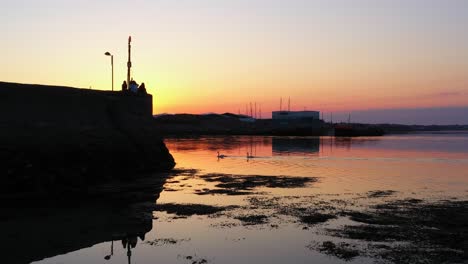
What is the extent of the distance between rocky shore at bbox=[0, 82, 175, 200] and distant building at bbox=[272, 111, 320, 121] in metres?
136

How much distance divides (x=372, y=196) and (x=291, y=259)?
1183cm

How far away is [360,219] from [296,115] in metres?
157

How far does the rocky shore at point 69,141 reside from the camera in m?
25.0

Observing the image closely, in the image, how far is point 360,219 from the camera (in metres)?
17.7

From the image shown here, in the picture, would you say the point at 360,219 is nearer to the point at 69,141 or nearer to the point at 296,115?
the point at 69,141

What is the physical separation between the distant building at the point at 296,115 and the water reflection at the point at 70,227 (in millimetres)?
151805

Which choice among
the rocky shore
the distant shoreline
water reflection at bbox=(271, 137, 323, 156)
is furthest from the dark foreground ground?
the distant shoreline

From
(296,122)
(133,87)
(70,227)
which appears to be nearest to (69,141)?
(133,87)

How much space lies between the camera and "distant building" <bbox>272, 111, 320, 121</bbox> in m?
171

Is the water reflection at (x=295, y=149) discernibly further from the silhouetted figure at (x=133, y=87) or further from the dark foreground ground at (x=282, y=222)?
the dark foreground ground at (x=282, y=222)

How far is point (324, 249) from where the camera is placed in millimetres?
13758

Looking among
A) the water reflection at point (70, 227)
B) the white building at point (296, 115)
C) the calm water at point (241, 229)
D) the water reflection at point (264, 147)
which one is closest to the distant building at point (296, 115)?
the white building at point (296, 115)

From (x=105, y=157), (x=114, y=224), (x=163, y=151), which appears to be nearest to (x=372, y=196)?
(x=114, y=224)

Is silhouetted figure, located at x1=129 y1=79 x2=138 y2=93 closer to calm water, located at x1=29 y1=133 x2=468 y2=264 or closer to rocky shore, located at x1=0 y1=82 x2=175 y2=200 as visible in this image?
rocky shore, located at x1=0 y1=82 x2=175 y2=200
